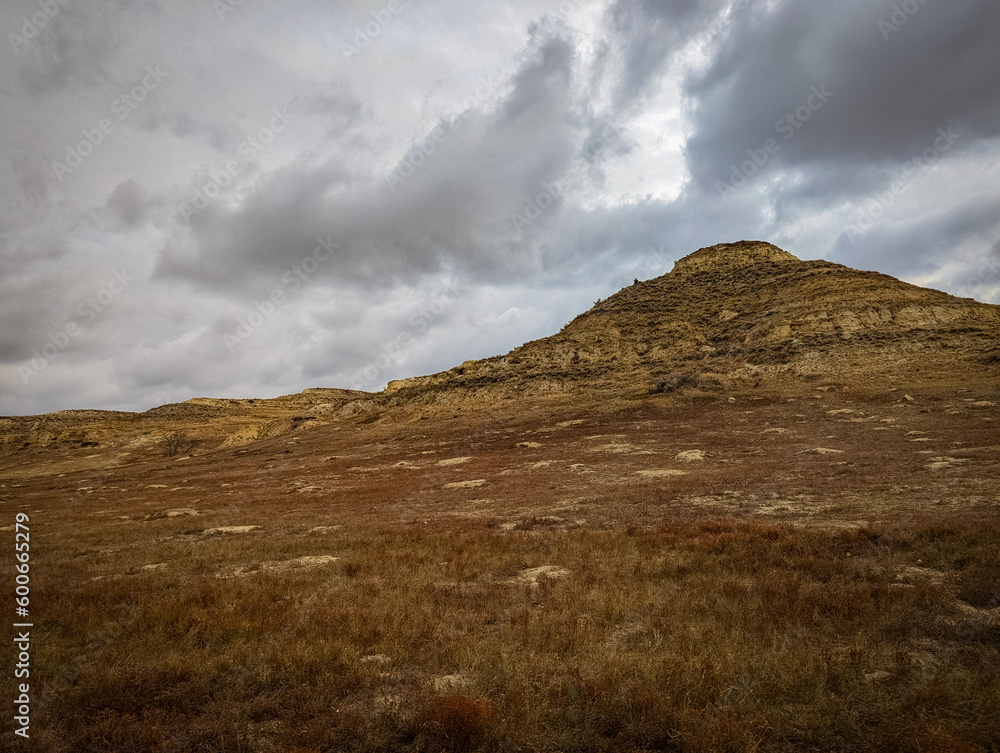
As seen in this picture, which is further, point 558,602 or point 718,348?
point 718,348

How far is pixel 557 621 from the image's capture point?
8.31 m

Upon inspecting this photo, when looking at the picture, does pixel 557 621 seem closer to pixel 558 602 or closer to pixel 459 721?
pixel 558 602

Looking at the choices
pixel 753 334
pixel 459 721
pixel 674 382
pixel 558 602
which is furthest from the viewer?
pixel 753 334

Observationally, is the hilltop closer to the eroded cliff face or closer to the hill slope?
the eroded cliff face

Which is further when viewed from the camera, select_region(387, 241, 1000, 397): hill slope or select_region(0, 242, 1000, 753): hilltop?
select_region(387, 241, 1000, 397): hill slope

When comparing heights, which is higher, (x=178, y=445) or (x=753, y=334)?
(x=753, y=334)

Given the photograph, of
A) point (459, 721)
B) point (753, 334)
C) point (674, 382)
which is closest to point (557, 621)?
point (459, 721)

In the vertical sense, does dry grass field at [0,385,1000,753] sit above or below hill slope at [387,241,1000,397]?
below

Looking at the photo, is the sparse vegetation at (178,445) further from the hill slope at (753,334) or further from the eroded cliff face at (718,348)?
the hill slope at (753,334)

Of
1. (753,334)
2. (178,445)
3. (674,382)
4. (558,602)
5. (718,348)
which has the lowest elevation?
(558,602)


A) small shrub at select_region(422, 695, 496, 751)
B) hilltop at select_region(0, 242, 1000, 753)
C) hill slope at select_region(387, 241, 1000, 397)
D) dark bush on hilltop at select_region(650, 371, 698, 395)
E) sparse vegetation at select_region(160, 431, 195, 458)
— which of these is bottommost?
hilltop at select_region(0, 242, 1000, 753)

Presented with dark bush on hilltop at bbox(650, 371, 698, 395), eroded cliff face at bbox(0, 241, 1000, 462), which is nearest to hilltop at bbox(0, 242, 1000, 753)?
eroded cliff face at bbox(0, 241, 1000, 462)

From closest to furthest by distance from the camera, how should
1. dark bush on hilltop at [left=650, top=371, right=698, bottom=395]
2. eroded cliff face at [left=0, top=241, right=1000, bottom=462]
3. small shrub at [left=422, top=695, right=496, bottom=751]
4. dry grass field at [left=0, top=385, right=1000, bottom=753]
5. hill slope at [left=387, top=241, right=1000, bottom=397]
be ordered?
small shrub at [left=422, top=695, right=496, bottom=751] → dry grass field at [left=0, top=385, right=1000, bottom=753] → hill slope at [left=387, top=241, right=1000, bottom=397] → eroded cliff face at [left=0, top=241, right=1000, bottom=462] → dark bush on hilltop at [left=650, top=371, right=698, bottom=395]

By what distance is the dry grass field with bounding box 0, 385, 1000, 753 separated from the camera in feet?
17.8
